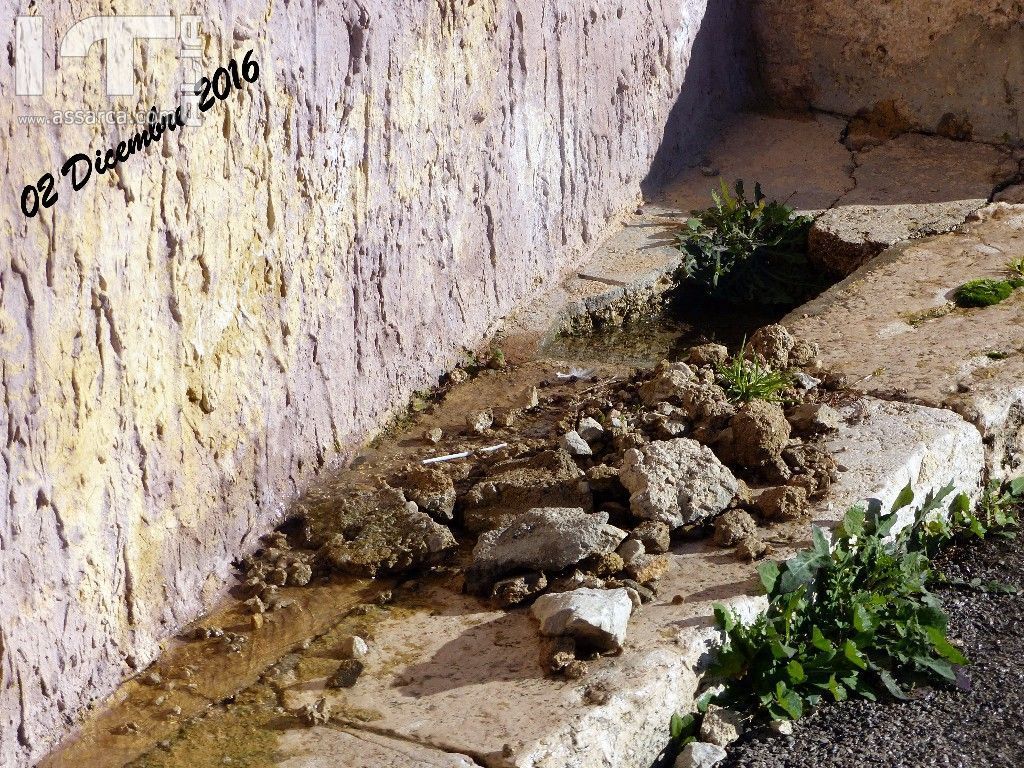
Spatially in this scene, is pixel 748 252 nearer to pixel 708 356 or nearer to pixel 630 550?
pixel 708 356

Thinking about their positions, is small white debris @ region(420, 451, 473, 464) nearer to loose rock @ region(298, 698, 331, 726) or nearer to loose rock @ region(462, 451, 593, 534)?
loose rock @ region(462, 451, 593, 534)

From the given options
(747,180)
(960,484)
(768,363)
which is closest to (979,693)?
(960,484)

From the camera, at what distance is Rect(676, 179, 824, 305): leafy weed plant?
216 inches

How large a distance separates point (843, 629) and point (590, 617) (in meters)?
0.66

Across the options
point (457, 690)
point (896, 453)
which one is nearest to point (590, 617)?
point (457, 690)

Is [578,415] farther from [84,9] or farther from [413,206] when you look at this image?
[84,9]

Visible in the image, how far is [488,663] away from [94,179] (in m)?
1.35

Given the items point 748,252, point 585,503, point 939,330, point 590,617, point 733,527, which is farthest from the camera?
point 748,252

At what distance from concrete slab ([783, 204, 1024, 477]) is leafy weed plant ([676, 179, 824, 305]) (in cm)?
43

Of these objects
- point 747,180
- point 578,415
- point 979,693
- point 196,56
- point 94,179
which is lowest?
point 979,693

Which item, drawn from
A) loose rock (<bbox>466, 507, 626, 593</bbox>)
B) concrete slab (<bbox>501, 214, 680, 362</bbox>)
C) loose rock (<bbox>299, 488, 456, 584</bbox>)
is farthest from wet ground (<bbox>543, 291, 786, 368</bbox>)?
loose rock (<bbox>466, 507, 626, 593</bbox>)

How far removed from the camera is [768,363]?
4.24m

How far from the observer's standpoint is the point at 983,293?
4.71 meters

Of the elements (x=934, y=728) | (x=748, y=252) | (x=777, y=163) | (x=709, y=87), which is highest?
(x=709, y=87)
